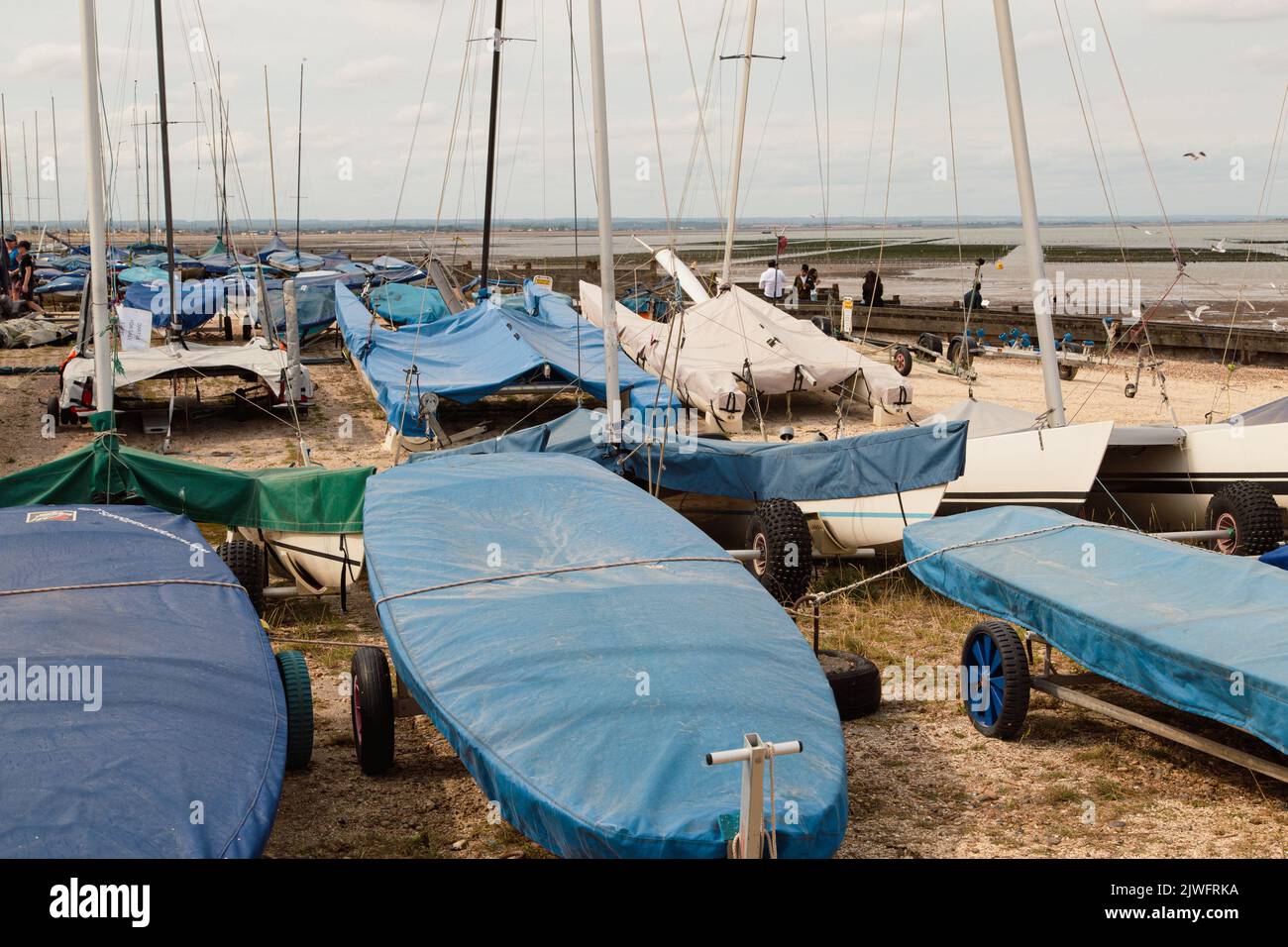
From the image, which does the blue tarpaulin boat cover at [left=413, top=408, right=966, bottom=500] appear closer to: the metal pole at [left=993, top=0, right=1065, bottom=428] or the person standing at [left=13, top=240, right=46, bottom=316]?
the metal pole at [left=993, top=0, right=1065, bottom=428]

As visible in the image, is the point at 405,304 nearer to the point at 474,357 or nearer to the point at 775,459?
the point at 474,357

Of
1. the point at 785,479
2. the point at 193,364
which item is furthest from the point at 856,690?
the point at 193,364

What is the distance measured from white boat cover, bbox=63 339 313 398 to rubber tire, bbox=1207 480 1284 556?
12.1m

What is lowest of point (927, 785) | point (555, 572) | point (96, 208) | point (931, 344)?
point (927, 785)

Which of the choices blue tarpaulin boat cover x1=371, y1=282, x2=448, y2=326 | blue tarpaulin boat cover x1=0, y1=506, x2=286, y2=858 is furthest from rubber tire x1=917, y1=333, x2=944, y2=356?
blue tarpaulin boat cover x1=0, y1=506, x2=286, y2=858

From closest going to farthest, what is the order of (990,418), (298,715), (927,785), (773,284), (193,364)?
(298,715)
(927,785)
(990,418)
(193,364)
(773,284)

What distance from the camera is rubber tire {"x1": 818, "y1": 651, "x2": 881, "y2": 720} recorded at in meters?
7.65

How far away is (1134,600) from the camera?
22.9 feet

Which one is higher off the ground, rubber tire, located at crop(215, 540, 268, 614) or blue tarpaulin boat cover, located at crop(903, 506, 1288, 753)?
blue tarpaulin boat cover, located at crop(903, 506, 1288, 753)

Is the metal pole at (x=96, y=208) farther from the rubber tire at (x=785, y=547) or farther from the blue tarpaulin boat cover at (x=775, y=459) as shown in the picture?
the rubber tire at (x=785, y=547)

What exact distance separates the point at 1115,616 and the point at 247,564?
5.92 m

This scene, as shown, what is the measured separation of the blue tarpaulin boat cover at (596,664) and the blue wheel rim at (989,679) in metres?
1.53

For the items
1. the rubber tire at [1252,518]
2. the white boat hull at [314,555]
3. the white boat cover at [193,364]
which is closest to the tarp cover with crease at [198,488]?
the white boat hull at [314,555]
